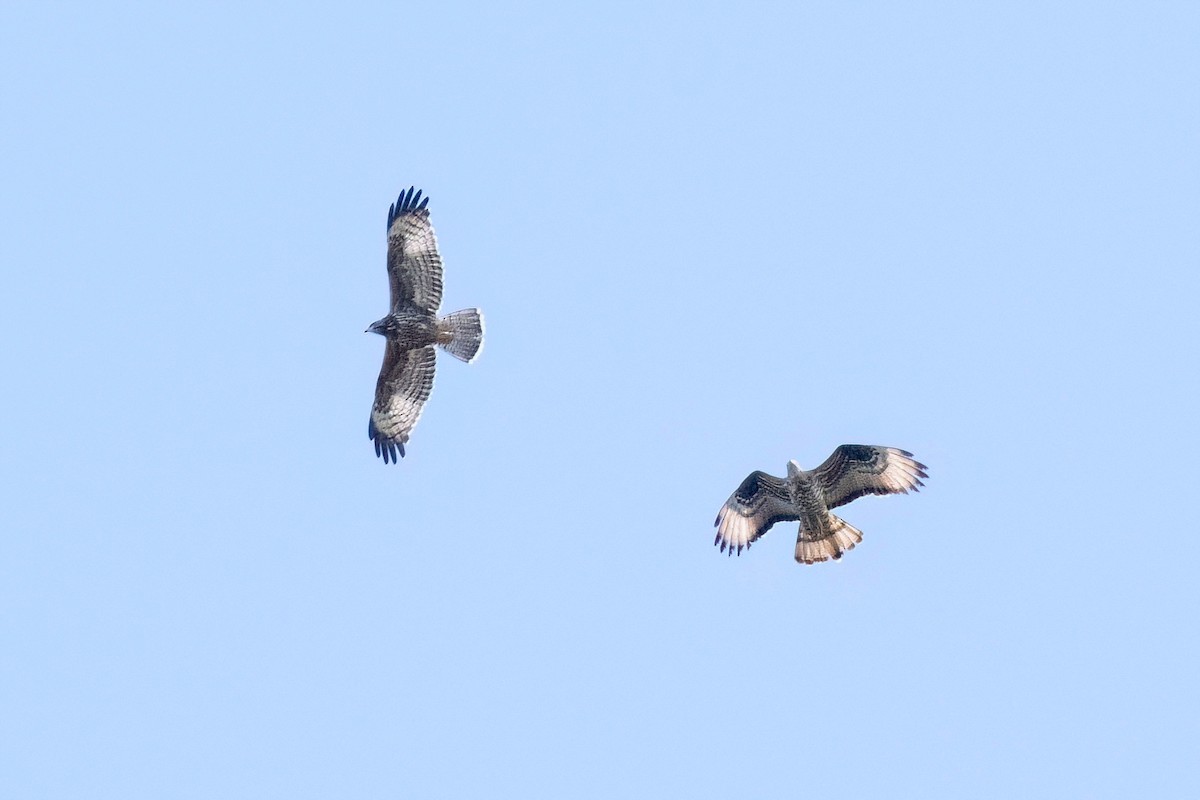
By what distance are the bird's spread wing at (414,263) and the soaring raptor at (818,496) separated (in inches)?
178

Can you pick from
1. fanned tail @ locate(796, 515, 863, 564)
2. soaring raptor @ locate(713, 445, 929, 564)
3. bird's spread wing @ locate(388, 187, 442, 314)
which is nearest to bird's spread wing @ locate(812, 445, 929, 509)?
soaring raptor @ locate(713, 445, 929, 564)

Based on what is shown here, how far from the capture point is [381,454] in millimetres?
20297

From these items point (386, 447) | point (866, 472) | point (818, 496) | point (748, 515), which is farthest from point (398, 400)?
point (866, 472)

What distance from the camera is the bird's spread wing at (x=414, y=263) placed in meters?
19.4

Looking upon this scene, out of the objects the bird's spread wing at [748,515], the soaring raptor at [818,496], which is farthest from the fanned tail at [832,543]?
the bird's spread wing at [748,515]

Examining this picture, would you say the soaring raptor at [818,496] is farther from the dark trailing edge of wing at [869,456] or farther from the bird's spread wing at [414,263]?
the bird's spread wing at [414,263]

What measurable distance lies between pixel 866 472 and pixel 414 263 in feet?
20.0

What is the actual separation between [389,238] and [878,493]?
673 cm

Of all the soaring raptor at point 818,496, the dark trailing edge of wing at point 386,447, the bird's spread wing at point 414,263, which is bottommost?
the soaring raptor at point 818,496

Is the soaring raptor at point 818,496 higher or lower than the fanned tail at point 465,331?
lower

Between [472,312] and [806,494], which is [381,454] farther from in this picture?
[806,494]

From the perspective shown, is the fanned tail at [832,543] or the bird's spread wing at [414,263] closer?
the fanned tail at [832,543]

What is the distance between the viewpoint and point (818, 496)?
17844 millimetres

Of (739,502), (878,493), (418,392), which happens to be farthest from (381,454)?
(878,493)
